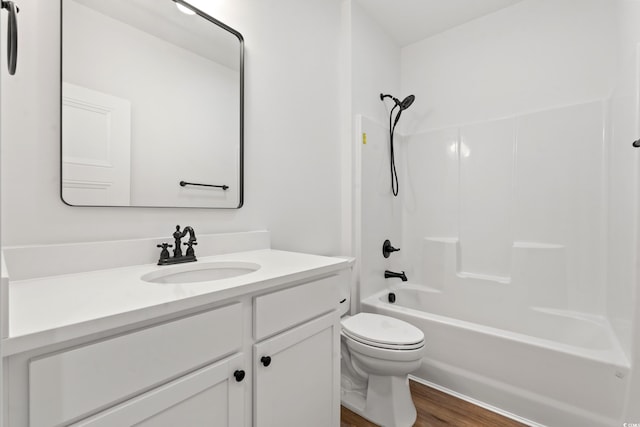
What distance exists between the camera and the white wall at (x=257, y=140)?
2.89 feet

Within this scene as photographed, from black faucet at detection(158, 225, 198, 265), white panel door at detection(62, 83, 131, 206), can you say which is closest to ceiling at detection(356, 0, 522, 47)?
white panel door at detection(62, 83, 131, 206)

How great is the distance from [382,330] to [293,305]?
787mm

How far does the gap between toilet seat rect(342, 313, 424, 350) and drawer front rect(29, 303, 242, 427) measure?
880 millimetres

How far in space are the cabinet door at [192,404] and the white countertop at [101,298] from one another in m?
0.18

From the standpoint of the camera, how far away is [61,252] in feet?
3.01

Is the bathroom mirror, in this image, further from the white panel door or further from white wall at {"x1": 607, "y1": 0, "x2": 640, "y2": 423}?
white wall at {"x1": 607, "y1": 0, "x2": 640, "y2": 423}

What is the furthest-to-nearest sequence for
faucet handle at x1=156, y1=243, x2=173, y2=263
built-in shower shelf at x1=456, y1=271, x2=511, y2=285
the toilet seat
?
built-in shower shelf at x1=456, y1=271, x2=511, y2=285 → the toilet seat → faucet handle at x1=156, y1=243, x2=173, y2=263

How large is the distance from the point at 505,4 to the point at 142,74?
8.23ft

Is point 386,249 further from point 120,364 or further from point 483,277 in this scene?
point 120,364

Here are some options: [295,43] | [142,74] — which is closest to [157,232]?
[142,74]

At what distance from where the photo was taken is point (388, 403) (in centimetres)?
150

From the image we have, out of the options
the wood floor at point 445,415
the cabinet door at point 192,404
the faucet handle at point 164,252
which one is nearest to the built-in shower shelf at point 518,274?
the wood floor at point 445,415

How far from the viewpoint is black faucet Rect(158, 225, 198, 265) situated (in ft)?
3.57

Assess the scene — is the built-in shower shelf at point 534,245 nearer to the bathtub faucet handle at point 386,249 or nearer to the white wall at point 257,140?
the bathtub faucet handle at point 386,249
